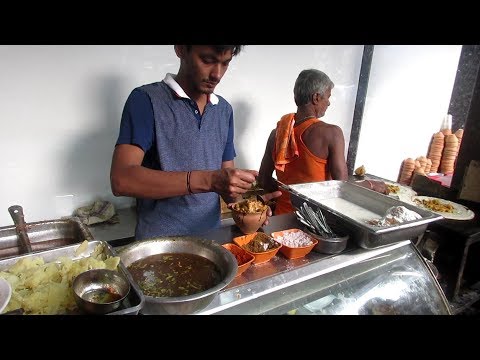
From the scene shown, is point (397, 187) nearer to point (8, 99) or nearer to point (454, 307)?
point (454, 307)

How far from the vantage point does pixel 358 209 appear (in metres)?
2.25

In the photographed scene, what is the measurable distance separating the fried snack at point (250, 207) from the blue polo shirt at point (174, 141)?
0.41 m

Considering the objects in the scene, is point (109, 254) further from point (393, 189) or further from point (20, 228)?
point (393, 189)

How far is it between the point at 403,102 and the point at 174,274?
5900 millimetres

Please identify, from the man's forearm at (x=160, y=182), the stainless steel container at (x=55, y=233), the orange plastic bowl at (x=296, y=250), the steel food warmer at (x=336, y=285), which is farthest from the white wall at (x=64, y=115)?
the orange plastic bowl at (x=296, y=250)

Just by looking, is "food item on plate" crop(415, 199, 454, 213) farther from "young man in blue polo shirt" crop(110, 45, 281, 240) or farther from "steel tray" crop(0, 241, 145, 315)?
"steel tray" crop(0, 241, 145, 315)

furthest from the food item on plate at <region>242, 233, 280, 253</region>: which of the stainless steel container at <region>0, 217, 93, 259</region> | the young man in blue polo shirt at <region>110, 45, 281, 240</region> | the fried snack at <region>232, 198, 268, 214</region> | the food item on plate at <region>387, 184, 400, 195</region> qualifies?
the food item on plate at <region>387, 184, 400, 195</region>

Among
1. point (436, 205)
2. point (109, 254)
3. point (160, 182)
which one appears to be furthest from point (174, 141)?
point (436, 205)

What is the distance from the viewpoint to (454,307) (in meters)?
3.08

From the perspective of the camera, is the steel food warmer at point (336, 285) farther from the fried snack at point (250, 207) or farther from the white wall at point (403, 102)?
the white wall at point (403, 102)

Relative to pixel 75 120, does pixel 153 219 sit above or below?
below

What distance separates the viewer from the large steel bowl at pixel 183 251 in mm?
1144
